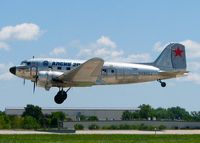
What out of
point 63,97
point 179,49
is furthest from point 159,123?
point 63,97

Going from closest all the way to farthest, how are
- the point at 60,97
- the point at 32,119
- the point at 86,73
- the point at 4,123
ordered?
the point at 86,73 < the point at 60,97 < the point at 4,123 < the point at 32,119

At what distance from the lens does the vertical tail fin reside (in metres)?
57.2

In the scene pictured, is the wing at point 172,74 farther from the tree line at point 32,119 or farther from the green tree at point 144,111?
the green tree at point 144,111

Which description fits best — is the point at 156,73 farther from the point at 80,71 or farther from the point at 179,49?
the point at 80,71

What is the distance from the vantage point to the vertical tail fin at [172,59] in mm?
57156

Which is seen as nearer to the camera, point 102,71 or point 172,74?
point 102,71

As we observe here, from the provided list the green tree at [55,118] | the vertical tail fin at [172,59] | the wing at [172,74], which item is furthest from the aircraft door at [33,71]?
the green tree at [55,118]

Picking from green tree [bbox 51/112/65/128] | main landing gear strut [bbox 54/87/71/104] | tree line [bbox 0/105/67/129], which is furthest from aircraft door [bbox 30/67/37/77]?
green tree [bbox 51/112/65/128]

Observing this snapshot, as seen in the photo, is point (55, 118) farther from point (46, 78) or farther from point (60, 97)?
point (46, 78)

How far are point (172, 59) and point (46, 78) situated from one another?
1405 cm

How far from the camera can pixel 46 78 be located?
49.3m

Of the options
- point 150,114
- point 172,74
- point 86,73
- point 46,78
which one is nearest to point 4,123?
point 46,78

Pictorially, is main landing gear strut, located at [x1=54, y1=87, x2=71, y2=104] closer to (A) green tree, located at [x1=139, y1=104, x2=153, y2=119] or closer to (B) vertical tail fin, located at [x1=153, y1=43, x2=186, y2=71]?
(B) vertical tail fin, located at [x1=153, y1=43, x2=186, y2=71]

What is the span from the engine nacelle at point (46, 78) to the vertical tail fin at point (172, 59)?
11503 millimetres
